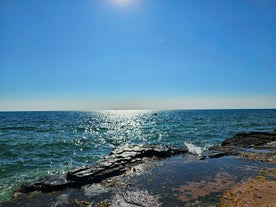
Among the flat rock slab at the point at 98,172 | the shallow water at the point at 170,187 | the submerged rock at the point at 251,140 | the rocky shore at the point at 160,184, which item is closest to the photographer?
the rocky shore at the point at 160,184

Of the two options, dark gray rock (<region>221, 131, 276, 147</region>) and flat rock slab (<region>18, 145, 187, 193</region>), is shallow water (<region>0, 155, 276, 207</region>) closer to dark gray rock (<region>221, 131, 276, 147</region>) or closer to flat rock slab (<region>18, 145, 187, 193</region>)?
flat rock slab (<region>18, 145, 187, 193</region>)

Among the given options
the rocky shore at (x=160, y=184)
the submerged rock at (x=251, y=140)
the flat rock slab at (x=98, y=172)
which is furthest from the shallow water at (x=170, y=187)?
the submerged rock at (x=251, y=140)

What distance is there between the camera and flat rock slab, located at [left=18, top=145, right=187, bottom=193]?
40.6 ft

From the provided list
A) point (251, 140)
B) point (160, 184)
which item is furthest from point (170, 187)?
point (251, 140)

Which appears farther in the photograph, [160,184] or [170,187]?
[160,184]

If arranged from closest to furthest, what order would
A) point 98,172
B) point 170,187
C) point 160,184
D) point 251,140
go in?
point 170,187 < point 160,184 < point 98,172 < point 251,140

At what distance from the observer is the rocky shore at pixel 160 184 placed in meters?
9.96

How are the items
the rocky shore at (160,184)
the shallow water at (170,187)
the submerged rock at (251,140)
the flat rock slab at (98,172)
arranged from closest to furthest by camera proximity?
the rocky shore at (160,184), the shallow water at (170,187), the flat rock slab at (98,172), the submerged rock at (251,140)

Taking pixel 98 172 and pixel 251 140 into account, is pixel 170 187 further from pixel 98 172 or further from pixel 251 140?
pixel 251 140

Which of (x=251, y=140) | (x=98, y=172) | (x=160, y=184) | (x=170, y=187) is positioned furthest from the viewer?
(x=251, y=140)

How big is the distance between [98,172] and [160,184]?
410 centimetres

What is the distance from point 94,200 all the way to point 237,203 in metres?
6.30

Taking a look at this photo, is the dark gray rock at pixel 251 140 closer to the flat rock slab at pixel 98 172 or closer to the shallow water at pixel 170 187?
the shallow water at pixel 170 187

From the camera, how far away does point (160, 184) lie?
474 inches
